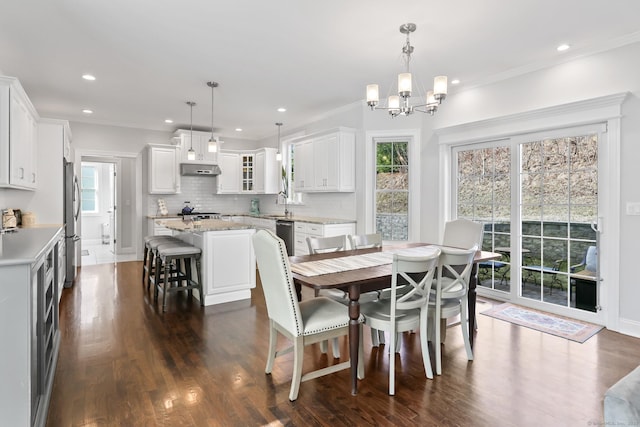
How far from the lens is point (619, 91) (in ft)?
10.8

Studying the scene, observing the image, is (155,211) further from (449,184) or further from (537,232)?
(537,232)

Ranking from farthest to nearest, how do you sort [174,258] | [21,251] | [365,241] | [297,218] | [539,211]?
[297,218]
[174,258]
[539,211]
[365,241]
[21,251]

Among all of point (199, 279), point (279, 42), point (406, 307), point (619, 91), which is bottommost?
point (199, 279)

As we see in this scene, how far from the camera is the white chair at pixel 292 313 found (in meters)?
2.12

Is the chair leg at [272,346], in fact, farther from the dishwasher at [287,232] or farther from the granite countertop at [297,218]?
the dishwasher at [287,232]

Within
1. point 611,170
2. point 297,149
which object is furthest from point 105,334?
point 611,170

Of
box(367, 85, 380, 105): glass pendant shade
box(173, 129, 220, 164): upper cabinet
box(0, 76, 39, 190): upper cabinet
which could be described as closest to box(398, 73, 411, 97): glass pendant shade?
box(367, 85, 380, 105): glass pendant shade

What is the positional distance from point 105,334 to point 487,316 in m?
3.74

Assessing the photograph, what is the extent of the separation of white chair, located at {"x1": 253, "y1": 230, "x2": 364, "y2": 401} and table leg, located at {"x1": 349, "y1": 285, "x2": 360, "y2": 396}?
0.25ft

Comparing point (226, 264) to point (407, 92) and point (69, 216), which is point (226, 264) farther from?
point (407, 92)

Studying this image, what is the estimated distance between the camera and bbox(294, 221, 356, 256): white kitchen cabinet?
17.3ft

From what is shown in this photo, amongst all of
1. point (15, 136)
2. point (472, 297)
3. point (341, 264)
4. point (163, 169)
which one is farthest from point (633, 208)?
point (163, 169)

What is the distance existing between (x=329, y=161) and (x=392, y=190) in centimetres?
107

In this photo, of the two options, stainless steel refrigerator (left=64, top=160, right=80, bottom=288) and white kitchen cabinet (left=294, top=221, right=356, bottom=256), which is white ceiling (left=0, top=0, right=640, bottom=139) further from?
white kitchen cabinet (left=294, top=221, right=356, bottom=256)
